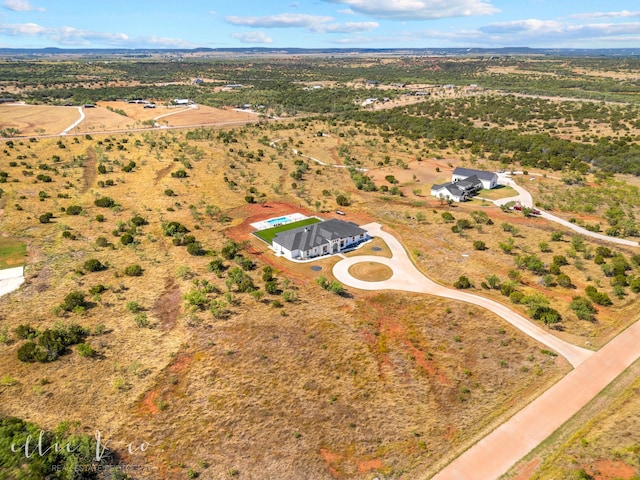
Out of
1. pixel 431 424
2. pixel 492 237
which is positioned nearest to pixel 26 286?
pixel 431 424

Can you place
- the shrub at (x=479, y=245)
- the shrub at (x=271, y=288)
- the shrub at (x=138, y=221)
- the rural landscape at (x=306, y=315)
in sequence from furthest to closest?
1. the shrub at (x=138, y=221)
2. the shrub at (x=479, y=245)
3. the shrub at (x=271, y=288)
4. the rural landscape at (x=306, y=315)

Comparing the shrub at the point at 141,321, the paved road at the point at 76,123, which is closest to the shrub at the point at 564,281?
the shrub at the point at 141,321

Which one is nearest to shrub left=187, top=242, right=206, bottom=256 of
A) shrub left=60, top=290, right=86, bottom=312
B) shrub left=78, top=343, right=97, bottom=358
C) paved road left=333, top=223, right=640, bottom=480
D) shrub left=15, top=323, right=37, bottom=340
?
shrub left=60, top=290, right=86, bottom=312

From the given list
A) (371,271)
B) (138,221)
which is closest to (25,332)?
(138,221)

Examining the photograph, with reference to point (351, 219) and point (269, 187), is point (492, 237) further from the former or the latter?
point (269, 187)

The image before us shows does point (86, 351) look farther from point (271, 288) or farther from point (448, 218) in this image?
point (448, 218)

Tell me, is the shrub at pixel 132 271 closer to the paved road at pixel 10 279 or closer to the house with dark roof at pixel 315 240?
the paved road at pixel 10 279
